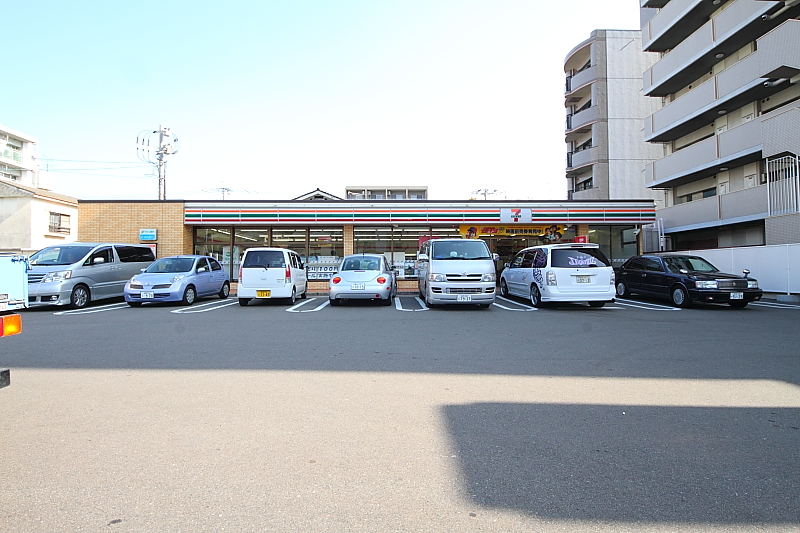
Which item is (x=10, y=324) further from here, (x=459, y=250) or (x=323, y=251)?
(x=323, y=251)

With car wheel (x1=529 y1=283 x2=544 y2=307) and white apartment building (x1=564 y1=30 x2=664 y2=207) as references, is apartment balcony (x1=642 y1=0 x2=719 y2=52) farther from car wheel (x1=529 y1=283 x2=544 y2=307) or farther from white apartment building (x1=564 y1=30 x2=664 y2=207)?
car wheel (x1=529 y1=283 x2=544 y2=307)

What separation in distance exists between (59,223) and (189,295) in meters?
11.4

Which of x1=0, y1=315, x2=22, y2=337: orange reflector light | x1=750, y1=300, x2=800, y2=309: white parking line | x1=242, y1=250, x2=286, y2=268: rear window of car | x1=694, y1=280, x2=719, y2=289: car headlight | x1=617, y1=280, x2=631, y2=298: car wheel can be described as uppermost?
x1=242, y1=250, x2=286, y2=268: rear window of car

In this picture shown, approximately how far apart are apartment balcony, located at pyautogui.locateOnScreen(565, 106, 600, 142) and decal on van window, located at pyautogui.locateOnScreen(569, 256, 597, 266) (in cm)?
2665

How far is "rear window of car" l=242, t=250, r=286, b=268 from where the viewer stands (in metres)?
15.2

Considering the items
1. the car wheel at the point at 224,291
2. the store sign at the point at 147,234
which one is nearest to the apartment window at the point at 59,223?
the store sign at the point at 147,234

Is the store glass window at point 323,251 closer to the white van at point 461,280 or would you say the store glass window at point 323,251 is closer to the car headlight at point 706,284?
the white van at point 461,280

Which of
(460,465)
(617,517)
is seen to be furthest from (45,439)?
(617,517)

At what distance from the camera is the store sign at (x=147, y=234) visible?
2212cm

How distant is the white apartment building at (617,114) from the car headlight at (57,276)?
32227 mm

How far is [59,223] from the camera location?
22688 mm

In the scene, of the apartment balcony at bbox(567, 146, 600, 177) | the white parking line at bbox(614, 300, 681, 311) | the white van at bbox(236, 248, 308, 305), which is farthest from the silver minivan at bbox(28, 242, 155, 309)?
the apartment balcony at bbox(567, 146, 600, 177)

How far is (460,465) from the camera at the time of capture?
348cm

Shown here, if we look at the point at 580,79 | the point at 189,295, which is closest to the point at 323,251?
the point at 189,295
